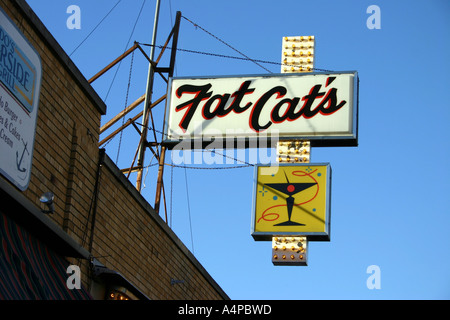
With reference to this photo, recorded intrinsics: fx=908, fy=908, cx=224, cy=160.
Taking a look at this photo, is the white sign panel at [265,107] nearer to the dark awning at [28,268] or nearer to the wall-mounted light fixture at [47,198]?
the dark awning at [28,268]

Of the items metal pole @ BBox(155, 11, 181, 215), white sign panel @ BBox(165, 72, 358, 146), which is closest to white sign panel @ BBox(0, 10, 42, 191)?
white sign panel @ BBox(165, 72, 358, 146)

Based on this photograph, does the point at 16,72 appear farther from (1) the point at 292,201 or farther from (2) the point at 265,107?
(2) the point at 265,107

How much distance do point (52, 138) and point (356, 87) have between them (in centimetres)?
705

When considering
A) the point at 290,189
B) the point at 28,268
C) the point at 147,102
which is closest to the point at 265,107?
the point at 290,189

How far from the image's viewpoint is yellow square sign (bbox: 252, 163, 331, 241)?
16.7 m

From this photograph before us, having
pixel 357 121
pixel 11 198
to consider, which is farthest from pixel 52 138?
pixel 357 121

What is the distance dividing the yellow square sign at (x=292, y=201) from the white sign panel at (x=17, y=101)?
610cm

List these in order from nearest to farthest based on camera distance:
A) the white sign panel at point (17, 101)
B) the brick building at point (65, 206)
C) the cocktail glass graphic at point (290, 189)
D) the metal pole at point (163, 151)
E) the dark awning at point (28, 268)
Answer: the dark awning at point (28, 268)
the brick building at point (65, 206)
the white sign panel at point (17, 101)
the cocktail glass graphic at point (290, 189)
the metal pole at point (163, 151)

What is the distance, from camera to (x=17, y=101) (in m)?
11.7

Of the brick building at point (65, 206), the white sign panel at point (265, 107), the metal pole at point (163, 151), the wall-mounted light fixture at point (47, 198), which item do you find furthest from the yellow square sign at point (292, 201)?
the wall-mounted light fixture at point (47, 198)

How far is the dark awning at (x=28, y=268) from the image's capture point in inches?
402

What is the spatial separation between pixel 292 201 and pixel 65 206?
5.16 m

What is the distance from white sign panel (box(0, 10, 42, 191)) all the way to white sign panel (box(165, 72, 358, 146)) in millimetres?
5932
